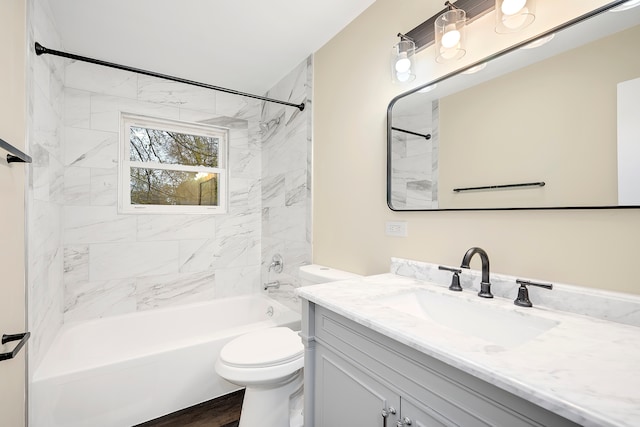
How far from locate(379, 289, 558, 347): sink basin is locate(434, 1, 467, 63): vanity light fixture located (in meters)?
1.04

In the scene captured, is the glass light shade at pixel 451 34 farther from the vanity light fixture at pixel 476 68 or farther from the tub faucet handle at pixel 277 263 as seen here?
the tub faucet handle at pixel 277 263

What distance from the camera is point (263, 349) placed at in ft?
5.51

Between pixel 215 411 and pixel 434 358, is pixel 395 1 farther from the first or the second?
pixel 215 411

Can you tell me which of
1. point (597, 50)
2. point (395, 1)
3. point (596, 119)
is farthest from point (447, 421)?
point (395, 1)

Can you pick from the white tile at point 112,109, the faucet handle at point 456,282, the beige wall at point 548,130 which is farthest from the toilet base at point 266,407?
the white tile at point 112,109

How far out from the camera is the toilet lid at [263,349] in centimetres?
156

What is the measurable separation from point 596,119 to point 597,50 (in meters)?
0.22

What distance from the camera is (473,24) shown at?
124 cm

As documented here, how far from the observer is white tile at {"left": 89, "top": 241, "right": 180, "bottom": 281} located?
238 cm

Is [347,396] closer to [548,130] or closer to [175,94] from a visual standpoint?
[548,130]

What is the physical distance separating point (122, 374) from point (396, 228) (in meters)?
1.80

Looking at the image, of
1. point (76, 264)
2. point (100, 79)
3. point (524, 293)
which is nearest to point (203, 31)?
point (100, 79)

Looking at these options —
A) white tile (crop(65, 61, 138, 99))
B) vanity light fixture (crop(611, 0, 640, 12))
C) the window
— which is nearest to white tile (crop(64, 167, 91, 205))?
the window

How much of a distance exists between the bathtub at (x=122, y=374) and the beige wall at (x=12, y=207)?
259mm
